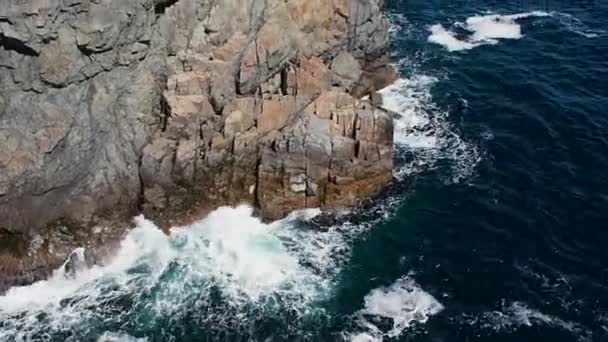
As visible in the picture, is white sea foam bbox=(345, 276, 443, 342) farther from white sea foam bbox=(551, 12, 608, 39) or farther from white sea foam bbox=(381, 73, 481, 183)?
white sea foam bbox=(551, 12, 608, 39)

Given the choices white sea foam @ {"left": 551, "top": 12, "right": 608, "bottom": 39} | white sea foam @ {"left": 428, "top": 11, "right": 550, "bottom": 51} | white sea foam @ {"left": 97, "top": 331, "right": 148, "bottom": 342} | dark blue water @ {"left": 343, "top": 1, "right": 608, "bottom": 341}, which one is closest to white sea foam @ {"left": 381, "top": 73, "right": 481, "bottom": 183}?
dark blue water @ {"left": 343, "top": 1, "right": 608, "bottom": 341}

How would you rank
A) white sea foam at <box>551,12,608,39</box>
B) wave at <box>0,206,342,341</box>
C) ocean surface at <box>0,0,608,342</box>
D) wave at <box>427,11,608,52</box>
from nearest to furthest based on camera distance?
ocean surface at <box>0,0,608,342</box>
wave at <box>0,206,342,341</box>
wave at <box>427,11,608,52</box>
white sea foam at <box>551,12,608,39</box>

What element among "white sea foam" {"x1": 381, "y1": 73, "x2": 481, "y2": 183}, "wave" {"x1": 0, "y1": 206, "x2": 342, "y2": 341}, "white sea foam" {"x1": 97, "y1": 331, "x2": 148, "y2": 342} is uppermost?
"white sea foam" {"x1": 381, "y1": 73, "x2": 481, "y2": 183}

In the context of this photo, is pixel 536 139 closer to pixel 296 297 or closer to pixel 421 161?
pixel 421 161

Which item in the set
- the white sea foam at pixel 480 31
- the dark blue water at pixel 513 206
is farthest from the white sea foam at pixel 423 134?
the white sea foam at pixel 480 31

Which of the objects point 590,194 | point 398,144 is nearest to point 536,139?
point 590,194

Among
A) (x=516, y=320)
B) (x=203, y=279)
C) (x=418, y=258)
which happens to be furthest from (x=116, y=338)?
(x=516, y=320)

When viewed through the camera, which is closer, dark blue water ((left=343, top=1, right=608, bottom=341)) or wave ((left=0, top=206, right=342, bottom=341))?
dark blue water ((left=343, top=1, right=608, bottom=341))
